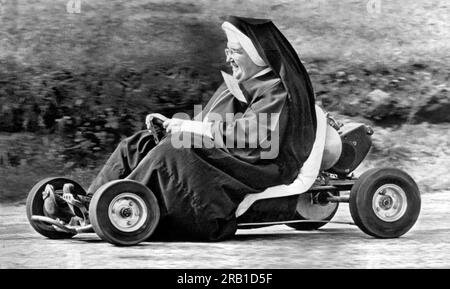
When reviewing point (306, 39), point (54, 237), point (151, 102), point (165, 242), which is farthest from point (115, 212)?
point (306, 39)

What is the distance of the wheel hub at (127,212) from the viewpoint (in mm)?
5699

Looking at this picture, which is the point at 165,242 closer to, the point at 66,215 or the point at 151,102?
the point at 66,215

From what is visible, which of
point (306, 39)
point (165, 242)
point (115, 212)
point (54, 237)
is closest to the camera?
point (115, 212)

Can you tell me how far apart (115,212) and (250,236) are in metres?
1.36

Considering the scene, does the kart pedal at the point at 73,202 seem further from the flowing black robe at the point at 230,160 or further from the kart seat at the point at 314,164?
the kart seat at the point at 314,164

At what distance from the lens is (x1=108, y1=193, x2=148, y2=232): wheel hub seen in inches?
224

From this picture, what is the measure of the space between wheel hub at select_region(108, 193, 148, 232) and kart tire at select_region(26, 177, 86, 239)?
815mm

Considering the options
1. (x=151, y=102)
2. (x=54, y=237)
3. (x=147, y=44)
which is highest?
(x=147, y=44)

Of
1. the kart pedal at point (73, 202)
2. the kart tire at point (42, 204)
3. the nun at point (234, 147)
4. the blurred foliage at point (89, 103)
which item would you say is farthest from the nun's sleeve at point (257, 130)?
the blurred foliage at point (89, 103)

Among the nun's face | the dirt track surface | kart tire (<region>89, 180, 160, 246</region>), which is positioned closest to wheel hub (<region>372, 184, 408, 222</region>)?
the dirt track surface

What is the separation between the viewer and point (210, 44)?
25.7ft

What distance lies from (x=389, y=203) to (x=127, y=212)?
1.82 metres

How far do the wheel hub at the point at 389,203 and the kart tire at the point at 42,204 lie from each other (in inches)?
81.3

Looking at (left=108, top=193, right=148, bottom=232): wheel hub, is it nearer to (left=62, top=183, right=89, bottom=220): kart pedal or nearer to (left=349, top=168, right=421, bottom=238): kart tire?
(left=62, top=183, right=89, bottom=220): kart pedal
